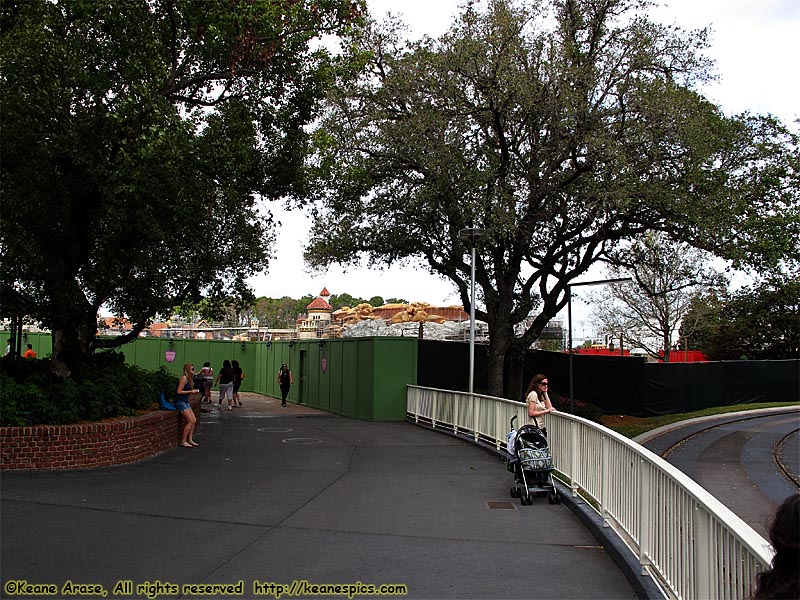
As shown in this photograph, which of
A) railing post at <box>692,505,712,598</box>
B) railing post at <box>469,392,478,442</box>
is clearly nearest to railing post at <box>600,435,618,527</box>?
railing post at <box>692,505,712,598</box>

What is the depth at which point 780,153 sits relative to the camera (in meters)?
21.0

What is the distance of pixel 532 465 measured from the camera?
921 centimetres

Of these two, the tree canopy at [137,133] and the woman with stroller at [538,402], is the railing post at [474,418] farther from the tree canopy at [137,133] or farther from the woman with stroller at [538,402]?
the tree canopy at [137,133]

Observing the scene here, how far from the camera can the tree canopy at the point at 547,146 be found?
62.2 ft

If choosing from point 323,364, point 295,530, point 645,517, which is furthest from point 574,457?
point 323,364

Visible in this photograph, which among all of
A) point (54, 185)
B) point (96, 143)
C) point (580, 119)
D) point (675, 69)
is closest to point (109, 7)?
point (96, 143)

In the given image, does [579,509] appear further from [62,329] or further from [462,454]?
[62,329]

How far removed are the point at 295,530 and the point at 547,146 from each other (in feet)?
49.0

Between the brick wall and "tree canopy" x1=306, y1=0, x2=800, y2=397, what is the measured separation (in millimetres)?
7582

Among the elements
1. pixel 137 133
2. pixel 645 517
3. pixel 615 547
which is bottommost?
pixel 615 547

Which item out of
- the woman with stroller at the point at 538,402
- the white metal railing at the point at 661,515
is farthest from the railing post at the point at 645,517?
the woman with stroller at the point at 538,402

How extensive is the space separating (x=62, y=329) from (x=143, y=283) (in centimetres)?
176

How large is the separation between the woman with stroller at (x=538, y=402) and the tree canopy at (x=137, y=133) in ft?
20.8

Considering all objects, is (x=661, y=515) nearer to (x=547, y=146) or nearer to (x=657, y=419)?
(x=547, y=146)
